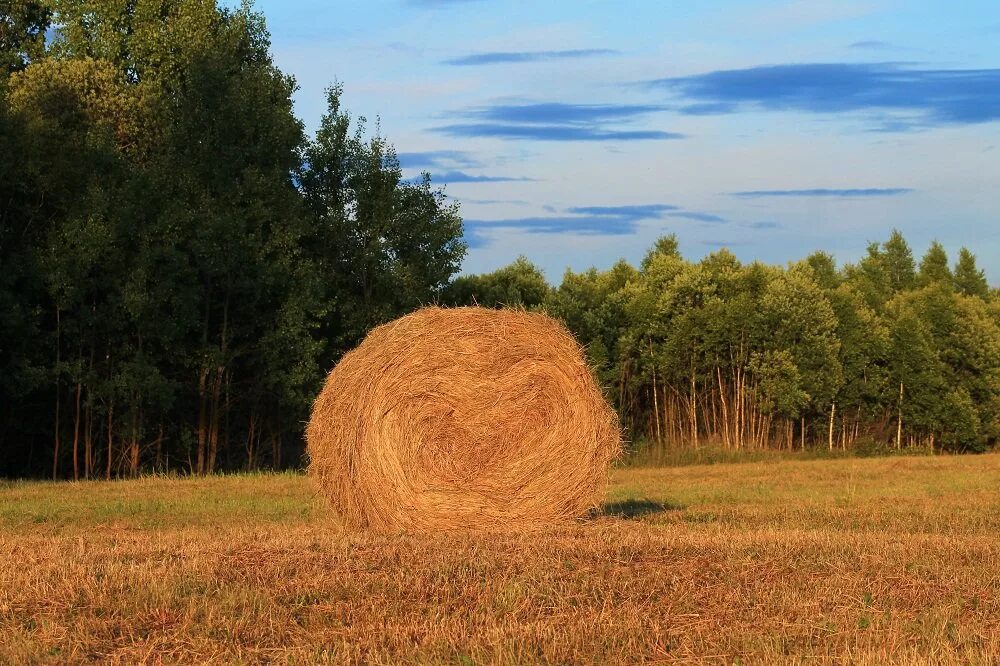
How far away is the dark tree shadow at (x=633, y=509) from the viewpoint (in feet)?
48.5

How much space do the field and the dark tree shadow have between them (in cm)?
54

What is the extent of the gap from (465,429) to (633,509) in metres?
4.30

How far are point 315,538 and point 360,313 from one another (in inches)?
769

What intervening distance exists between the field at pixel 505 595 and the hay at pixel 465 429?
636 mm

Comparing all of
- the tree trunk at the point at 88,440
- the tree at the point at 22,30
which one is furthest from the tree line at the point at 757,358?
the tree at the point at 22,30

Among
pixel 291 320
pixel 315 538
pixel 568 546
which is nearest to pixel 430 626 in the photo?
pixel 568 546

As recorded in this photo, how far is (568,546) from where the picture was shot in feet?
35.4

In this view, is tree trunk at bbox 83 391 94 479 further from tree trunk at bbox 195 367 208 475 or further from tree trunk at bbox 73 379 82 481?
tree trunk at bbox 195 367 208 475

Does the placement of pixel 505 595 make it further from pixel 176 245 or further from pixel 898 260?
pixel 898 260

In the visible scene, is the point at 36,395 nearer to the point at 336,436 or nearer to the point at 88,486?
the point at 88,486

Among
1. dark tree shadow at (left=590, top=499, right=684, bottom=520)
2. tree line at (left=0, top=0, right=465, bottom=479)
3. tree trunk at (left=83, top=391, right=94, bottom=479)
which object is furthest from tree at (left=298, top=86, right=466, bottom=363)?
dark tree shadow at (left=590, top=499, right=684, bottom=520)

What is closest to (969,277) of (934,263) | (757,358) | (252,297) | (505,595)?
(934,263)

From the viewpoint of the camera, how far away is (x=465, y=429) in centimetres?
1302

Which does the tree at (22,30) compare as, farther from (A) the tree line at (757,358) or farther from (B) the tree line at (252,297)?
(A) the tree line at (757,358)
